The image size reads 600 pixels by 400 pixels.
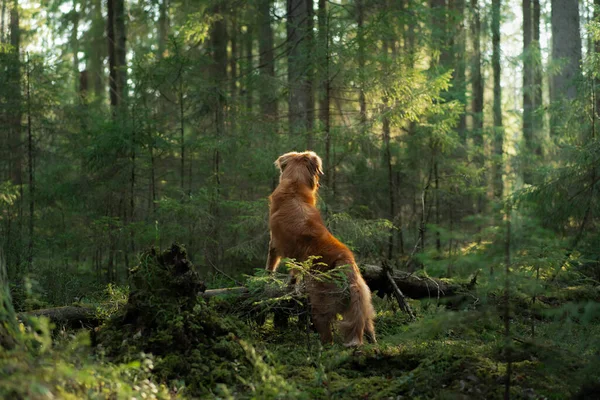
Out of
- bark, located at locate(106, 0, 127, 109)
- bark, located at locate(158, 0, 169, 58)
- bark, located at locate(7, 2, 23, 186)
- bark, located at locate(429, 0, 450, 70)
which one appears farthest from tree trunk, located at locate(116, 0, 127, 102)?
bark, located at locate(429, 0, 450, 70)

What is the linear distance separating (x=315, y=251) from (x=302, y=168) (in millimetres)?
1547

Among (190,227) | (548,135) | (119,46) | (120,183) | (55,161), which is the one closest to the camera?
(190,227)

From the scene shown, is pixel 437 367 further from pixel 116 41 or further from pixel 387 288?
pixel 116 41

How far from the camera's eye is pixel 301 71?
1190 centimetres

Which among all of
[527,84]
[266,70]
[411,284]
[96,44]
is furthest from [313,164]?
[527,84]

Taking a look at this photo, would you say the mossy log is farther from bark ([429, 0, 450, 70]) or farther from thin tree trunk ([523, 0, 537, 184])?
thin tree trunk ([523, 0, 537, 184])

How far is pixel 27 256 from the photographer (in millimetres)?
9898

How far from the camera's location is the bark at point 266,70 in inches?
484

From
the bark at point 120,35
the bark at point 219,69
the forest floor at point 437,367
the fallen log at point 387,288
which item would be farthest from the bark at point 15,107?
the forest floor at point 437,367

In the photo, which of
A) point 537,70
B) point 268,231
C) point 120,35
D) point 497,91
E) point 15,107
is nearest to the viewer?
point 268,231

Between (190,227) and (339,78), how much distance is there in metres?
4.20

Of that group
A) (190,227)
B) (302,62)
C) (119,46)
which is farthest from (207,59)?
(119,46)

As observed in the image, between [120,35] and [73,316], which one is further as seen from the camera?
[120,35]

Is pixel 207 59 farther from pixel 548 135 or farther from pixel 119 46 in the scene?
pixel 548 135
